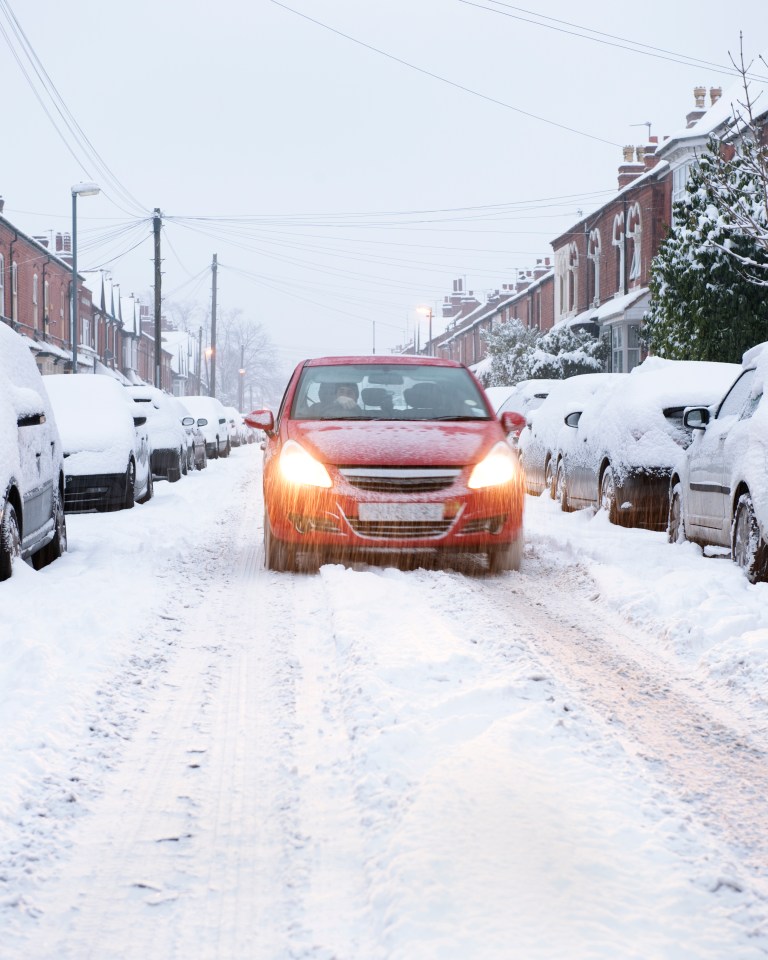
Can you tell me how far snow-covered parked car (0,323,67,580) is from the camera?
729cm

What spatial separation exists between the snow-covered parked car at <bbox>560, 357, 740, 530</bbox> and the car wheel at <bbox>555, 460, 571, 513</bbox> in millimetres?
1304

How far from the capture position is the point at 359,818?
342 centimetres

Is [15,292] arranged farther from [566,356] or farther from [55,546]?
[55,546]

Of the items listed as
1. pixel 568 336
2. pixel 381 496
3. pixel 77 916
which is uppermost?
pixel 568 336

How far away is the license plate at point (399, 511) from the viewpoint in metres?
8.09

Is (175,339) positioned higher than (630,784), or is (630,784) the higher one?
(175,339)

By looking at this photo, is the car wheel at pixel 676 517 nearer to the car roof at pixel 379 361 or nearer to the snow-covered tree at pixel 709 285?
the car roof at pixel 379 361

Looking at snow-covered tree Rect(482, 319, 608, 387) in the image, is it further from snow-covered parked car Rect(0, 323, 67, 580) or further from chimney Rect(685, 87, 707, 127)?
snow-covered parked car Rect(0, 323, 67, 580)

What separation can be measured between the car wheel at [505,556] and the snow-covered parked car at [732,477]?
4.82ft

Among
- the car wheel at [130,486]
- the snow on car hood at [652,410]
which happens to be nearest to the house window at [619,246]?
the snow on car hood at [652,410]

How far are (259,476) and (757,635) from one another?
55.9 ft

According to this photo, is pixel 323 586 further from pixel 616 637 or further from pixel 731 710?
pixel 731 710

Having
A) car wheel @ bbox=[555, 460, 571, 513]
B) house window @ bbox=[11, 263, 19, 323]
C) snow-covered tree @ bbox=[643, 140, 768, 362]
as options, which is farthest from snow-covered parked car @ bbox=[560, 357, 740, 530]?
house window @ bbox=[11, 263, 19, 323]

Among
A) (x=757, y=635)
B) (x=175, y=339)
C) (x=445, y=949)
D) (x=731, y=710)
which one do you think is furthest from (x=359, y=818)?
(x=175, y=339)
